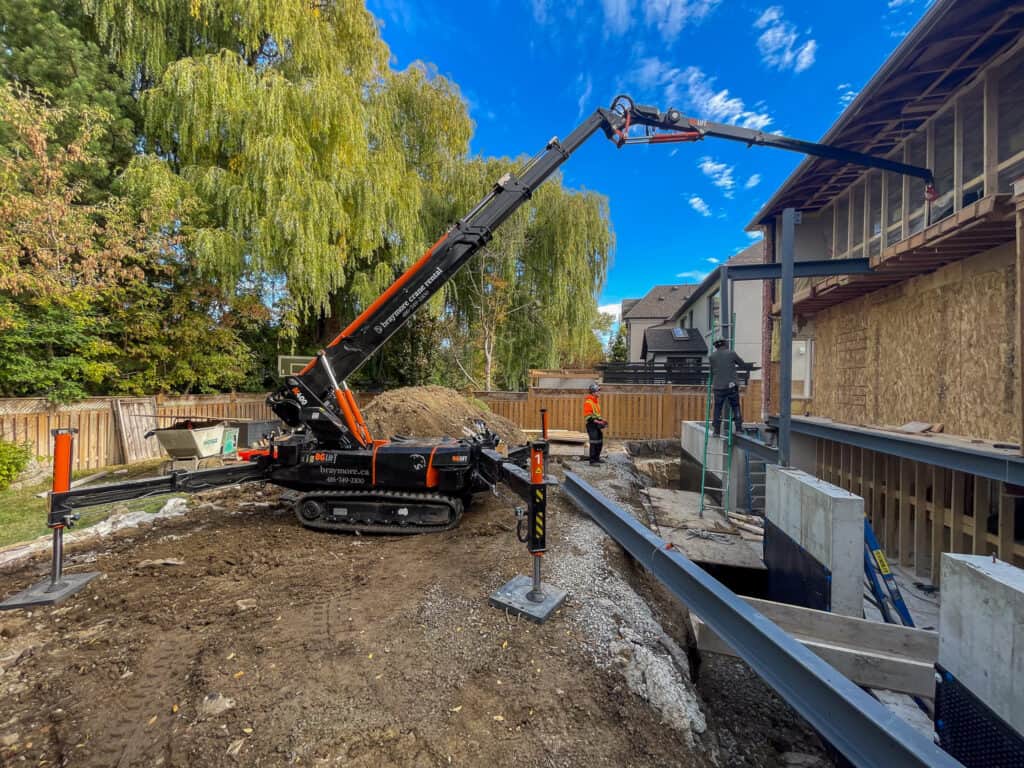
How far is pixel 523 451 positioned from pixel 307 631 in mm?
3302

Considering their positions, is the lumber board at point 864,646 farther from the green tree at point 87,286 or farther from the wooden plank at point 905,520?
the green tree at point 87,286

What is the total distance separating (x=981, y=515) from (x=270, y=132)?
1413 cm

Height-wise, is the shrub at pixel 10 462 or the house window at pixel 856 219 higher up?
the house window at pixel 856 219

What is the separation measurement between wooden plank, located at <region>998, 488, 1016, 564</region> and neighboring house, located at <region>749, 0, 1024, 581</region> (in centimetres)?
1

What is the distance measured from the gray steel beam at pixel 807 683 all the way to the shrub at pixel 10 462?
1012 cm

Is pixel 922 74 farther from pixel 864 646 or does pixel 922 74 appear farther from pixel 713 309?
pixel 713 309

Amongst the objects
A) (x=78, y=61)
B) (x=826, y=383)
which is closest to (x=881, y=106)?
(x=826, y=383)

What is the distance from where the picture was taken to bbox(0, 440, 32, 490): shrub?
7.24 meters

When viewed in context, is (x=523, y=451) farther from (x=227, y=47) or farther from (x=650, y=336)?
(x=650, y=336)

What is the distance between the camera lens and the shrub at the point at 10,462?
7.24m

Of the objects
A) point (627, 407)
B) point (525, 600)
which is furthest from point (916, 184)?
point (627, 407)

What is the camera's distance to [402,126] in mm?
14234

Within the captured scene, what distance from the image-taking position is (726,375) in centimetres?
872

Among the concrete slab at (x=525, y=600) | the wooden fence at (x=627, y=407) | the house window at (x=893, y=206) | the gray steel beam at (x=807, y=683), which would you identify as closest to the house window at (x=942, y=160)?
the house window at (x=893, y=206)
